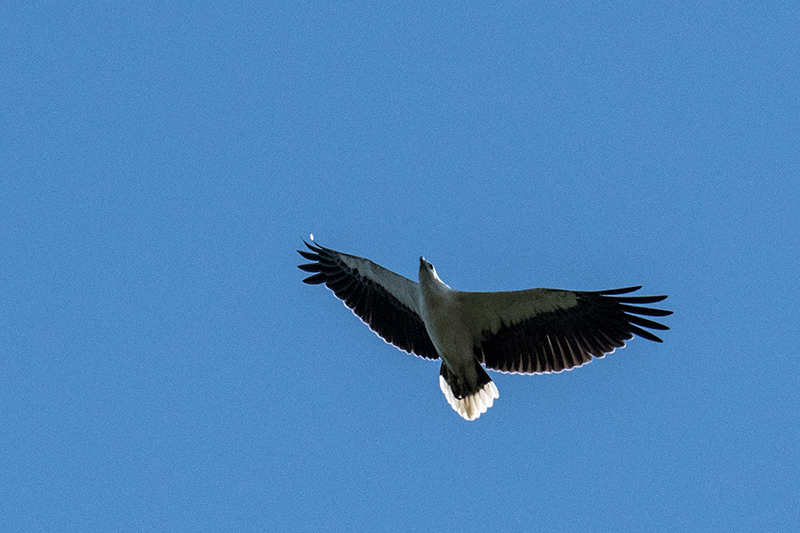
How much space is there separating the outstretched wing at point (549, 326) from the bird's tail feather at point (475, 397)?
201 mm

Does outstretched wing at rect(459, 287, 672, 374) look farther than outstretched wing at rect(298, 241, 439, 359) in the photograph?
No

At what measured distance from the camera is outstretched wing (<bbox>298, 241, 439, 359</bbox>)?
12.2 m

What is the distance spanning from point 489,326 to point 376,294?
5.23 ft

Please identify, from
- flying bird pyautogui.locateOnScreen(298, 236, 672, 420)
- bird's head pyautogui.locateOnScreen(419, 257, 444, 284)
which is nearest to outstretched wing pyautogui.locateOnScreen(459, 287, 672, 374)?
flying bird pyautogui.locateOnScreen(298, 236, 672, 420)

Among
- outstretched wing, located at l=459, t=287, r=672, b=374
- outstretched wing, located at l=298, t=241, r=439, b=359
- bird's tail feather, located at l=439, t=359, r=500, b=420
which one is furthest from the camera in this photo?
outstretched wing, located at l=298, t=241, r=439, b=359

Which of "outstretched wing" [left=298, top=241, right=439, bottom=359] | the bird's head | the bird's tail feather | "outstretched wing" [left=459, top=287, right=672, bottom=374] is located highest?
"outstretched wing" [left=298, top=241, right=439, bottom=359]

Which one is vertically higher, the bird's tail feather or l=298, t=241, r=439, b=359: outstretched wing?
l=298, t=241, r=439, b=359: outstretched wing

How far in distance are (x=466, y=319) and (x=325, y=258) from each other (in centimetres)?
223

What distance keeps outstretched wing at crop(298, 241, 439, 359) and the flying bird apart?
0.04 ft

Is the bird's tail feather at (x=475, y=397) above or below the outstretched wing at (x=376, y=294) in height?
below

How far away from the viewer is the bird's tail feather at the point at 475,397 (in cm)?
1177

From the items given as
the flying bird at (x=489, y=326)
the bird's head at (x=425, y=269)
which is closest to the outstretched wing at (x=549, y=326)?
the flying bird at (x=489, y=326)

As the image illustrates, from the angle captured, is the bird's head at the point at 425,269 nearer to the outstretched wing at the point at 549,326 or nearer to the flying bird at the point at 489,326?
the flying bird at the point at 489,326

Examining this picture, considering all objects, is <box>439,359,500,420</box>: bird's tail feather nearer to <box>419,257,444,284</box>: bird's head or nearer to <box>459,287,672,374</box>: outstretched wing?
<box>459,287,672,374</box>: outstretched wing
